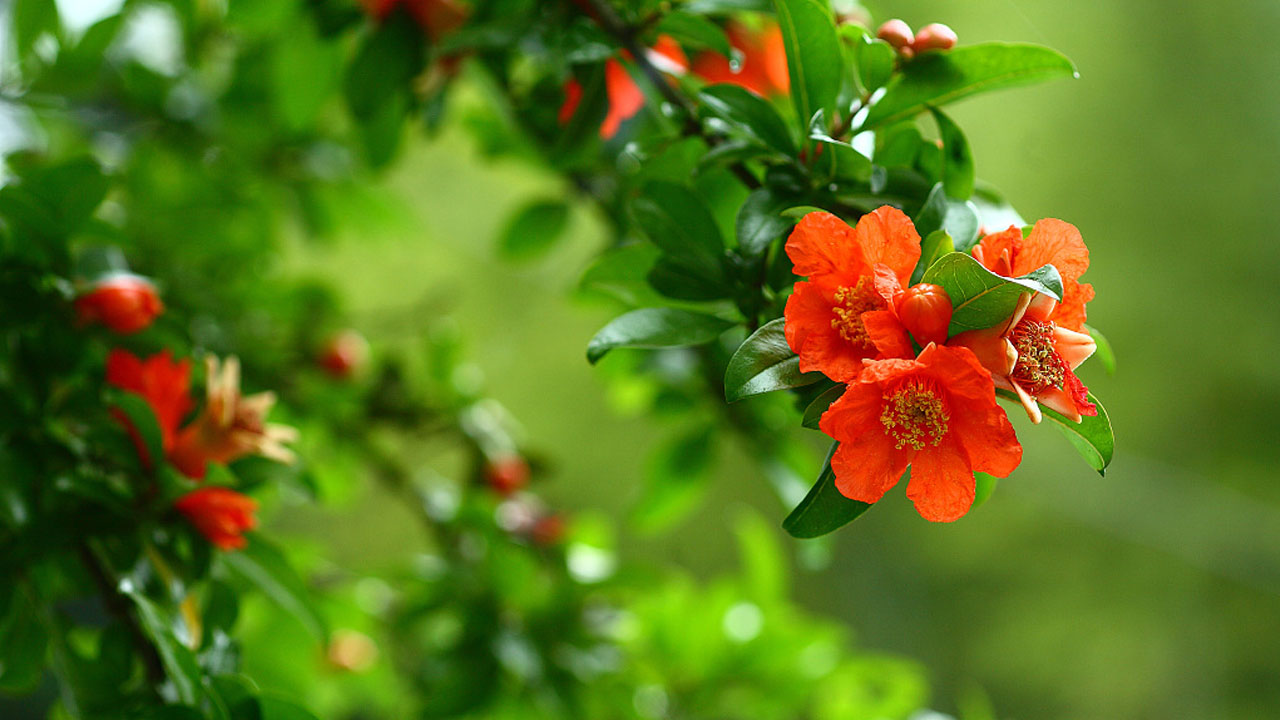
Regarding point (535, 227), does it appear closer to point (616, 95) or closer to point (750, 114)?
point (616, 95)

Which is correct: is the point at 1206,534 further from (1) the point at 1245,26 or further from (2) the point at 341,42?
(2) the point at 341,42

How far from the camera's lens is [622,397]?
0.86m

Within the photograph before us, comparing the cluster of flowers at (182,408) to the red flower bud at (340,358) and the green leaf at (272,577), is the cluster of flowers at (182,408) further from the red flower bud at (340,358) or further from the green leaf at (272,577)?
the red flower bud at (340,358)

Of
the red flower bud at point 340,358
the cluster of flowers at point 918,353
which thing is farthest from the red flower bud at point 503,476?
the cluster of flowers at point 918,353

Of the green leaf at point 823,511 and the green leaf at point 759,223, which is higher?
the green leaf at point 759,223

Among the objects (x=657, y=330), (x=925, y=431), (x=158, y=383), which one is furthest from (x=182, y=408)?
(x=925, y=431)

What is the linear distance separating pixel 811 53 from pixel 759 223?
0.08 metres

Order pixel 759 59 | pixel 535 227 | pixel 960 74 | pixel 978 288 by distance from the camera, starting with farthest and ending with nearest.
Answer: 1. pixel 535 227
2. pixel 759 59
3. pixel 960 74
4. pixel 978 288

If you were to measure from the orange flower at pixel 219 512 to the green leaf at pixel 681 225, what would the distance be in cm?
23

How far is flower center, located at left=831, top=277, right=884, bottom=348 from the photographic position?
289 millimetres

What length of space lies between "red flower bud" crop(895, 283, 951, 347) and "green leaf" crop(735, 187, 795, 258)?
7cm

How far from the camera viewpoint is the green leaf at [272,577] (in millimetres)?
480

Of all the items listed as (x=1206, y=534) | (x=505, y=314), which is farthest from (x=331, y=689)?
(x=1206, y=534)

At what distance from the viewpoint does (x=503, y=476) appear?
0.87 m
